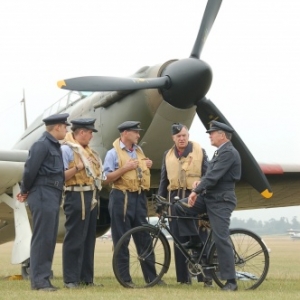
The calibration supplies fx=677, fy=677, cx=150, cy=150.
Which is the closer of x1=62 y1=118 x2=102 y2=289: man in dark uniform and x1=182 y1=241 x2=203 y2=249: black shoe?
x1=62 y1=118 x2=102 y2=289: man in dark uniform

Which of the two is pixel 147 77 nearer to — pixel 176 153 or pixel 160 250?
pixel 176 153

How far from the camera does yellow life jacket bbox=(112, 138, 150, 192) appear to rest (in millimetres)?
7203

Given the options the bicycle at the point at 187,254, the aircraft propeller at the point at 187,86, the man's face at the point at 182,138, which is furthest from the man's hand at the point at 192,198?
the aircraft propeller at the point at 187,86

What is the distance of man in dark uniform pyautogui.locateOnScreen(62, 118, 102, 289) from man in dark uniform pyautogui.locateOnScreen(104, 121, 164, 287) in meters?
0.30

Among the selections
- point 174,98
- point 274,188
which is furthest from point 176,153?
point 274,188

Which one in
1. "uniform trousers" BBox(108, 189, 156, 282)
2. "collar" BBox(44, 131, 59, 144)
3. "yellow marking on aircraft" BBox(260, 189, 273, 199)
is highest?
"collar" BBox(44, 131, 59, 144)

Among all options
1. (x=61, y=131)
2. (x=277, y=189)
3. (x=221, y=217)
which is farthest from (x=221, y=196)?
(x=277, y=189)

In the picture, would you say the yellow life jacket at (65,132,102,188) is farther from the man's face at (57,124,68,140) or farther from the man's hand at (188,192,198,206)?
the man's hand at (188,192,198,206)

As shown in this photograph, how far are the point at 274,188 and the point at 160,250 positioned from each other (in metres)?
7.08

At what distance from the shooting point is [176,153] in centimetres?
736

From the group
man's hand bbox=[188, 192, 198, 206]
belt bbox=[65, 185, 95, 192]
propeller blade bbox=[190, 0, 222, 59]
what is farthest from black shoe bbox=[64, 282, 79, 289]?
propeller blade bbox=[190, 0, 222, 59]

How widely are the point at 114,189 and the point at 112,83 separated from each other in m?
2.86

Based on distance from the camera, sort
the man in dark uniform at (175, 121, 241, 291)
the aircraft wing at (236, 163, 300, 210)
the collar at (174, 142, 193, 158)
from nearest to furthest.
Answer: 1. the man in dark uniform at (175, 121, 241, 291)
2. the collar at (174, 142, 193, 158)
3. the aircraft wing at (236, 163, 300, 210)

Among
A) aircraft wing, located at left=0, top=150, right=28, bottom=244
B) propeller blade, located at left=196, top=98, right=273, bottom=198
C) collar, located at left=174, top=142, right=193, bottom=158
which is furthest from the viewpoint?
aircraft wing, located at left=0, top=150, right=28, bottom=244
